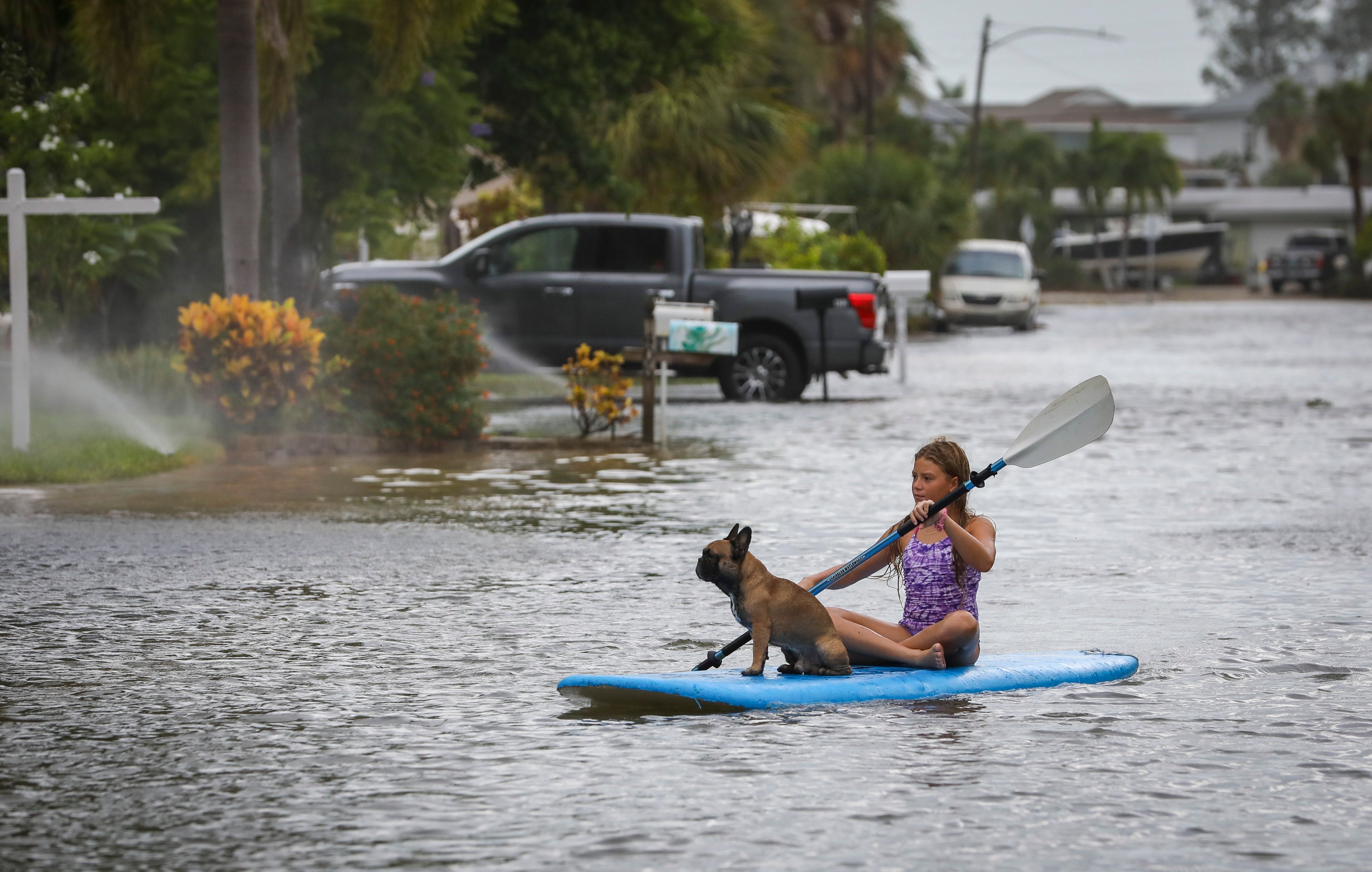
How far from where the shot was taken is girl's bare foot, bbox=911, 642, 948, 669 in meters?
7.38

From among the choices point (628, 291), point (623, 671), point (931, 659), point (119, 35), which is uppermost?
point (119, 35)

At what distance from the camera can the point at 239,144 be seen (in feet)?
59.3

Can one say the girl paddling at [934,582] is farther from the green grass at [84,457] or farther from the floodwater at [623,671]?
the green grass at [84,457]

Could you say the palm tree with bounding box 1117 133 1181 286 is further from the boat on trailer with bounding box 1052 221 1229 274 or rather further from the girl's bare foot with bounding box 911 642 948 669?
the girl's bare foot with bounding box 911 642 948 669

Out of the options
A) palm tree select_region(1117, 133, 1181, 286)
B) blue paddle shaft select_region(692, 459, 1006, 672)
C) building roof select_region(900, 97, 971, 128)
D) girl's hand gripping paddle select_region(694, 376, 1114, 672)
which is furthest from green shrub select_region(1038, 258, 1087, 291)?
blue paddle shaft select_region(692, 459, 1006, 672)

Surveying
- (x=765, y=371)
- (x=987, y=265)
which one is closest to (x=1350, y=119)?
(x=987, y=265)

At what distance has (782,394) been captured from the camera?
939 inches

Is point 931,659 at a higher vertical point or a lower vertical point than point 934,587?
lower

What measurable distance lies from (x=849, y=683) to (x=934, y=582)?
1.84ft

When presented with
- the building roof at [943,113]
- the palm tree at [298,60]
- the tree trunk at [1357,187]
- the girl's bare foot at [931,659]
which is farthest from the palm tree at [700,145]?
the building roof at [943,113]

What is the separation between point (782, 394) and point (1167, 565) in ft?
42.9

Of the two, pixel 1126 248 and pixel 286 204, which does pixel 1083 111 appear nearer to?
pixel 1126 248

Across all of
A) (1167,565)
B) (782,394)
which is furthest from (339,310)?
(1167,565)

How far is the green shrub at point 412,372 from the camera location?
681 inches
